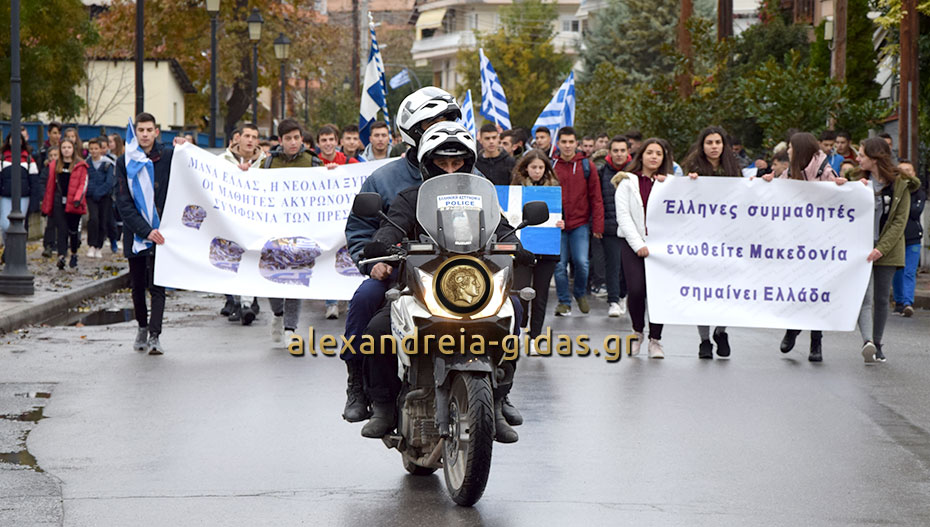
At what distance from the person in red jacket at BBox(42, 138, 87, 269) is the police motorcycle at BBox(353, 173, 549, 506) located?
1473 centimetres

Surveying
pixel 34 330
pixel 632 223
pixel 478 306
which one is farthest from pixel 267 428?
pixel 34 330

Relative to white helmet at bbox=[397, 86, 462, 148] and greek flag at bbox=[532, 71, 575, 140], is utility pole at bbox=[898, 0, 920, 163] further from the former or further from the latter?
white helmet at bbox=[397, 86, 462, 148]

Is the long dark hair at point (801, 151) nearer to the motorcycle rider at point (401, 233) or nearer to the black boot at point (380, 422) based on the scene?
the motorcycle rider at point (401, 233)

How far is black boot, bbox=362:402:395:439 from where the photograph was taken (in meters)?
7.38

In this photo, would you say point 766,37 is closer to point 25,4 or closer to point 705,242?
point 25,4

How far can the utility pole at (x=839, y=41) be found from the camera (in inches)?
1080

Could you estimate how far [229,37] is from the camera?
52094 mm

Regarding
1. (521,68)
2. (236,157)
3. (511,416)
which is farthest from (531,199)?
(521,68)

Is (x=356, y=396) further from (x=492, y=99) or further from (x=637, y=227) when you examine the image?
(x=492, y=99)

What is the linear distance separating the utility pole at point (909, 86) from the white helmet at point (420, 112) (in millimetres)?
16790

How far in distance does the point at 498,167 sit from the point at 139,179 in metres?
4.35

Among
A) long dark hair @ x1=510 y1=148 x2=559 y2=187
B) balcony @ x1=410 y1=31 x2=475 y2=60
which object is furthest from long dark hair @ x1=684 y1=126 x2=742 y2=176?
balcony @ x1=410 y1=31 x2=475 y2=60

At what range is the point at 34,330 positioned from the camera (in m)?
14.5

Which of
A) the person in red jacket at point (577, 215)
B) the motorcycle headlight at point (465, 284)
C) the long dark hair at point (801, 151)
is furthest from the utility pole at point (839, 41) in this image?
the motorcycle headlight at point (465, 284)
